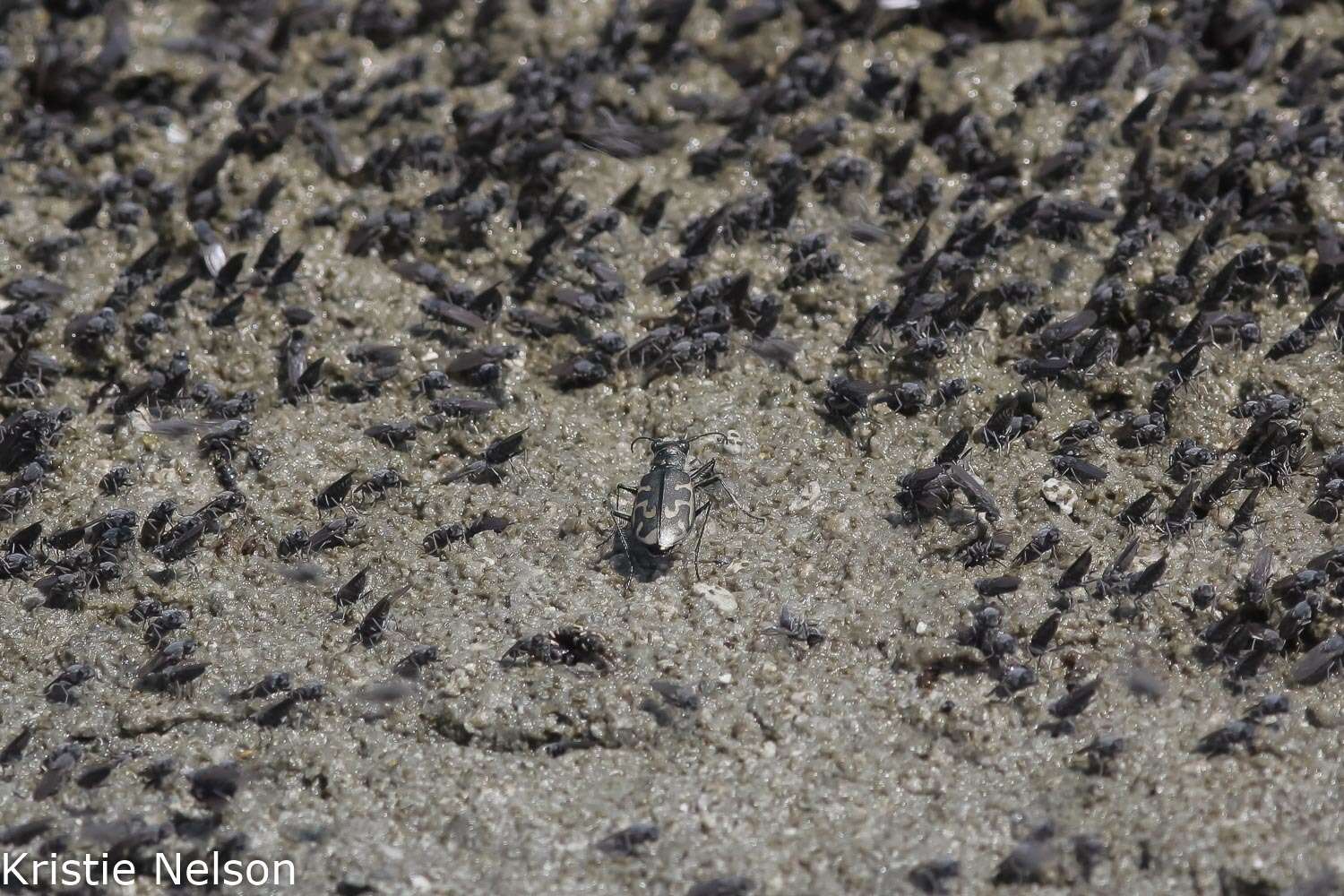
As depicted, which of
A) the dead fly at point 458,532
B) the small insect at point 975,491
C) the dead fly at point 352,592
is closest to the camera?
the dead fly at point 352,592

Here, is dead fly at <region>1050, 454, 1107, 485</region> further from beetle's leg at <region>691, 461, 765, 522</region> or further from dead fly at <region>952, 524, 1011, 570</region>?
beetle's leg at <region>691, 461, 765, 522</region>

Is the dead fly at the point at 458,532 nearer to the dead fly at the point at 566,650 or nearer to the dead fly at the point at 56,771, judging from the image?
the dead fly at the point at 566,650

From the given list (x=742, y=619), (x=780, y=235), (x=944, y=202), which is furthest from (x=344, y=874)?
(x=944, y=202)

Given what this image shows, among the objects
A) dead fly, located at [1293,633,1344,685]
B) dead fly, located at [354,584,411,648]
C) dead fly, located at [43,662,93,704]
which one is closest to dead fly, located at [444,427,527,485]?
dead fly, located at [354,584,411,648]

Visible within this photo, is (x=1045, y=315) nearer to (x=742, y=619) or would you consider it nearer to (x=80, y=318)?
(x=742, y=619)

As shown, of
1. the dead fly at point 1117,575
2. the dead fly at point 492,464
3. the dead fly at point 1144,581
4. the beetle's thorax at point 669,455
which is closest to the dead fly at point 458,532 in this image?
the dead fly at point 492,464
